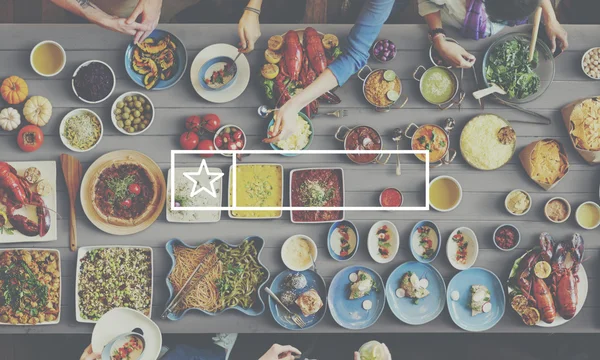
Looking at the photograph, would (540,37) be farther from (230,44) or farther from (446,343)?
(446,343)

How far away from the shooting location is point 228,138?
3.07 metres

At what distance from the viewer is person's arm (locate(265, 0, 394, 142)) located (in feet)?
8.39

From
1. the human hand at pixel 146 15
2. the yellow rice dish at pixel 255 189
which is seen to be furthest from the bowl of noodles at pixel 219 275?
the human hand at pixel 146 15

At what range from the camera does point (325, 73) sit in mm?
2699

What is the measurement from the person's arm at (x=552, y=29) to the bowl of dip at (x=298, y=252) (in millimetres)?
2089

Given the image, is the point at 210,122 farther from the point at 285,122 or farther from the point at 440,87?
the point at 440,87

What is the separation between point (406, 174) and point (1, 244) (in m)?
2.74

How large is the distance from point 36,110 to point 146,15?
0.95 meters

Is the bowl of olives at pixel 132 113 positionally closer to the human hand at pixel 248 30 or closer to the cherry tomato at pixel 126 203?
the cherry tomato at pixel 126 203

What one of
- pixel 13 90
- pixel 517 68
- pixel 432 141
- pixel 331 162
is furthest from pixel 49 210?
pixel 517 68

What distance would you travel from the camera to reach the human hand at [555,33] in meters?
3.09

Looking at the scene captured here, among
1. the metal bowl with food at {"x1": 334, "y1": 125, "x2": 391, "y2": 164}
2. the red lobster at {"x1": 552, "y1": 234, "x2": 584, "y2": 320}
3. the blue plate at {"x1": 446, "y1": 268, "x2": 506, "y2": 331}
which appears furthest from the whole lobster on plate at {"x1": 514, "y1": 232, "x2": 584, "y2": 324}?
the metal bowl with food at {"x1": 334, "y1": 125, "x2": 391, "y2": 164}

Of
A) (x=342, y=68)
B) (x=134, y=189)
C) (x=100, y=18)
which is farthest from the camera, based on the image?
(x=134, y=189)

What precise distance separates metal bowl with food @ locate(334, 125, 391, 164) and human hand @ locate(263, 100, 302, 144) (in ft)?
1.45
